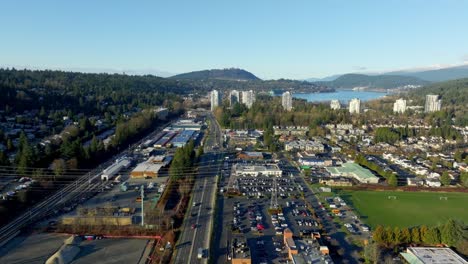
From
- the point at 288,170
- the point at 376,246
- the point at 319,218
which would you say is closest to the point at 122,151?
the point at 288,170

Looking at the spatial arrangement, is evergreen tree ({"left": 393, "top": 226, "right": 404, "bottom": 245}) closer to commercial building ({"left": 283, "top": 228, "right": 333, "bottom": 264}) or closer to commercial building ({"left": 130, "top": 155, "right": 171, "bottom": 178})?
commercial building ({"left": 283, "top": 228, "right": 333, "bottom": 264})

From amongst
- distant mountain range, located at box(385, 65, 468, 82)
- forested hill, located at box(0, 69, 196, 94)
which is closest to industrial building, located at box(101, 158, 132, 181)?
forested hill, located at box(0, 69, 196, 94)

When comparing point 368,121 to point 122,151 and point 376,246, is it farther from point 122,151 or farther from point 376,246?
point 376,246

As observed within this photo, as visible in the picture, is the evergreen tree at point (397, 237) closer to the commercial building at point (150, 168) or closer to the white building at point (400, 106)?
the commercial building at point (150, 168)

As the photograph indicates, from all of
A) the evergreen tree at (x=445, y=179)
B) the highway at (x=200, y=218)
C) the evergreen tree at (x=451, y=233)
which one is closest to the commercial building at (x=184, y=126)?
the highway at (x=200, y=218)

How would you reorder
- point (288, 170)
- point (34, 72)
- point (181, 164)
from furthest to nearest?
1. point (34, 72)
2. point (288, 170)
3. point (181, 164)
